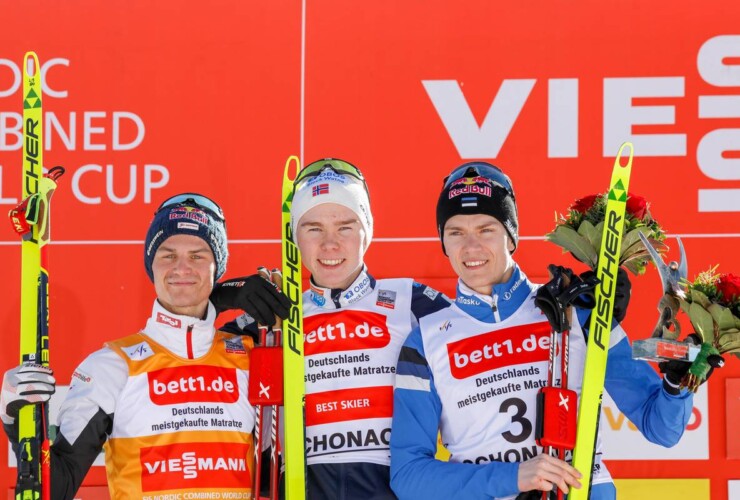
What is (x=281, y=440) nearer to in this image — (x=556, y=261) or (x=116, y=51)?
(x=556, y=261)

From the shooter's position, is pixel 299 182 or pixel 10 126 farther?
pixel 10 126

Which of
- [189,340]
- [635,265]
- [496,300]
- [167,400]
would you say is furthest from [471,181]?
[167,400]

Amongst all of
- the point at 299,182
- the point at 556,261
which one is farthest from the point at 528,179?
the point at 299,182

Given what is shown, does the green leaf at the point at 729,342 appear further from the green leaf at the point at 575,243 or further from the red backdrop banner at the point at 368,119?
the red backdrop banner at the point at 368,119

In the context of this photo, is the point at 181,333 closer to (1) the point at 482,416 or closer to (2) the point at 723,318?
(1) the point at 482,416

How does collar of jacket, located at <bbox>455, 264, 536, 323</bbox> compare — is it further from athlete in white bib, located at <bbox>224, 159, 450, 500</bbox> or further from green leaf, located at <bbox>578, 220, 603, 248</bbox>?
green leaf, located at <bbox>578, 220, 603, 248</bbox>

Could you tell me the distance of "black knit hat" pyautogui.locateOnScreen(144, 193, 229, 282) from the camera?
3.03m

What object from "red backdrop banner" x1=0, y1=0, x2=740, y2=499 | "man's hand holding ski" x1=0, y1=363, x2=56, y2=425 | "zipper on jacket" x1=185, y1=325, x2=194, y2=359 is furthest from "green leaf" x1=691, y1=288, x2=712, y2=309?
"man's hand holding ski" x1=0, y1=363, x2=56, y2=425

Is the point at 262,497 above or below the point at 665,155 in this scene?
below

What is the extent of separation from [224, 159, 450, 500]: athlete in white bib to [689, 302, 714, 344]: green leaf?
0.79 m

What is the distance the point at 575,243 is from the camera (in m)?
3.00

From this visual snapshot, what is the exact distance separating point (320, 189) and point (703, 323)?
4.17ft

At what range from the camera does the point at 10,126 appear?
4227mm

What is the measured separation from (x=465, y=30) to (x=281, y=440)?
2.09 metres
